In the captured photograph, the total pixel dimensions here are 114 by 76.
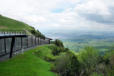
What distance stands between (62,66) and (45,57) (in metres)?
11.0

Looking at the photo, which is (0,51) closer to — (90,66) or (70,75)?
(70,75)

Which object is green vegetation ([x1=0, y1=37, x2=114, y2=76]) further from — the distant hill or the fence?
the distant hill

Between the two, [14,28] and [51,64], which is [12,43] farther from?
[14,28]

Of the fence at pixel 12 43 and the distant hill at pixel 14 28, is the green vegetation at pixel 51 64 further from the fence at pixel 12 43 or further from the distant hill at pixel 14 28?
the distant hill at pixel 14 28

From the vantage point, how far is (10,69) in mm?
27250

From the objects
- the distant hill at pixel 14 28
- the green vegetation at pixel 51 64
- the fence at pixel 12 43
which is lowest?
the green vegetation at pixel 51 64

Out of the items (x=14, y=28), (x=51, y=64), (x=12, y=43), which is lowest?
(x=51, y=64)

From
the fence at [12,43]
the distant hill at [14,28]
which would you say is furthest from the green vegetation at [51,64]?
the distant hill at [14,28]

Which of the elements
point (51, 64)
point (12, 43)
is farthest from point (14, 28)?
point (12, 43)

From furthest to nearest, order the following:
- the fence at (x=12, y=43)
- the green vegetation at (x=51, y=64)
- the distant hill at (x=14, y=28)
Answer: the distant hill at (x=14, y=28)
the fence at (x=12, y=43)
the green vegetation at (x=51, y=64)

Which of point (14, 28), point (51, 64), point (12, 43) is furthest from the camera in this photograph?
point (14, 28)

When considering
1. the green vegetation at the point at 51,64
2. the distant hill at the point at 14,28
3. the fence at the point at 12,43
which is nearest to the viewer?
the green vegetation at the point at 51,64

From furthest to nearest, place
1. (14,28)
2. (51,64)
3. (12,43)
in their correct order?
(14,28), (51,64), (12,43)

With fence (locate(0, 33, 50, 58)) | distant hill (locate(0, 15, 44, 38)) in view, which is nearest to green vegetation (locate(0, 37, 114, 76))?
fence (locate(0, 33, 50, 58))
